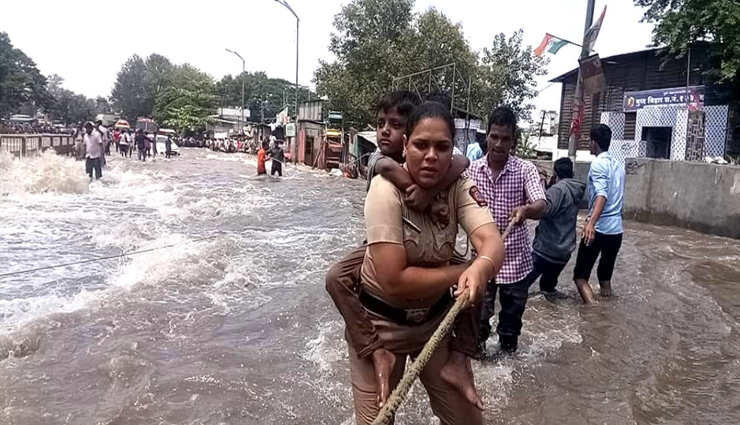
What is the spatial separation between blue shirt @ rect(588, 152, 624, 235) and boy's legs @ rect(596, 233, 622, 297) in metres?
0.07

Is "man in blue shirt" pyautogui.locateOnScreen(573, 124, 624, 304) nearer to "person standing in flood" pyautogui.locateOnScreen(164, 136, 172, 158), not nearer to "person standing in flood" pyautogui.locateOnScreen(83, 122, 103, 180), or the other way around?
"person standing in flood" pyautogui.locateOnScreen(83, 122, 103, 180)

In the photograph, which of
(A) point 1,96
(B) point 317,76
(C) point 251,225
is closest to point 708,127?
(C) point 251,225

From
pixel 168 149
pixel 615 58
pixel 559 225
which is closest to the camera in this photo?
pixel 559 225

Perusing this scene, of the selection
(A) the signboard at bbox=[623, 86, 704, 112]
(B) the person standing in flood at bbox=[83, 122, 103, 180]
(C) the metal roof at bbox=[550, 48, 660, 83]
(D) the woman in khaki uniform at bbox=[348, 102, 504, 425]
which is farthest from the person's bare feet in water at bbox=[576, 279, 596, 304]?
(B) the person standing in flood at bbox=[83, 122, 103, 180]

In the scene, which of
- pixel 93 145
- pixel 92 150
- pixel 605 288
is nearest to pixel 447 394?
pixel 605 288

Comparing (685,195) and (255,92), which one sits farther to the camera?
(255,92)

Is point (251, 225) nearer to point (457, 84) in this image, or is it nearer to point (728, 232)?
point (728, 232)

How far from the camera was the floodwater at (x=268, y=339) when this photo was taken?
157 inches

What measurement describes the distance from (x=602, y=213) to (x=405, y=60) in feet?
78.2

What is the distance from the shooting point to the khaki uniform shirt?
91.7 inches

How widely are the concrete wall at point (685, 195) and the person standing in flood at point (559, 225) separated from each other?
22.2 ft

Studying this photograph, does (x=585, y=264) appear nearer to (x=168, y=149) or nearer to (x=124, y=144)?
(x=124, y=144)

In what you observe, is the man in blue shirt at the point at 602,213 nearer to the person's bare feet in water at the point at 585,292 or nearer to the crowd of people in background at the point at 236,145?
the person's bare feet in water at the point at 585,292

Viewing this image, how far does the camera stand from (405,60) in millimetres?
28938
